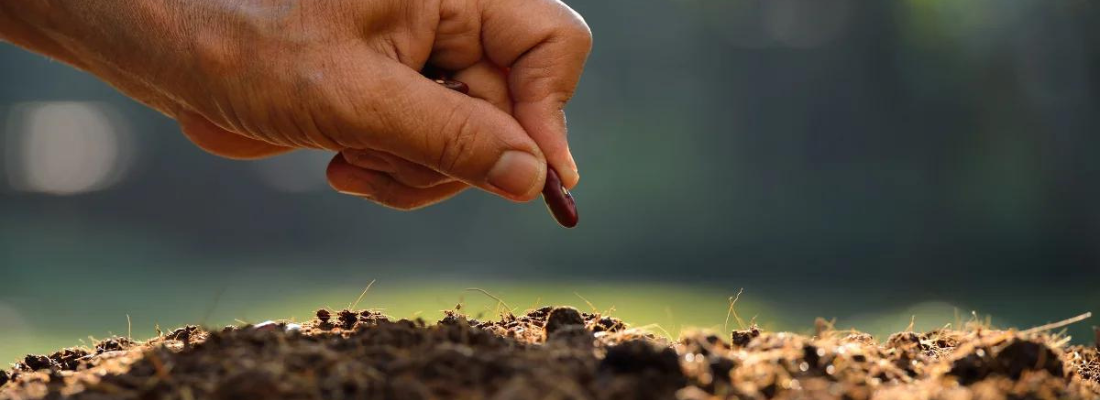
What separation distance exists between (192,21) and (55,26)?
0.44 metres


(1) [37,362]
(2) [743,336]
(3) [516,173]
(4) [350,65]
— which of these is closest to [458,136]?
(3) [516,173]

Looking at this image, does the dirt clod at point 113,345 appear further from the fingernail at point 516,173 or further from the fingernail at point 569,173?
the fingernail at point 569,173

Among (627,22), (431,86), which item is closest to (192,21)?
(431,86)

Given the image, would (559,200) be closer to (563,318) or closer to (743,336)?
(563,318)

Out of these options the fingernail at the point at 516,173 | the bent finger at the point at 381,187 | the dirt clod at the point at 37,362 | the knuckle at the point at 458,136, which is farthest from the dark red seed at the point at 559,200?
the dirt clod at the point at 37,362

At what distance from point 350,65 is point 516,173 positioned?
449mm

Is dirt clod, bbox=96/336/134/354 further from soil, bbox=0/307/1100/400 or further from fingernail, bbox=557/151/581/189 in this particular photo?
fingernail, bbox=557/151/581/189

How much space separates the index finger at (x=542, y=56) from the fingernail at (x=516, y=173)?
0.56ft

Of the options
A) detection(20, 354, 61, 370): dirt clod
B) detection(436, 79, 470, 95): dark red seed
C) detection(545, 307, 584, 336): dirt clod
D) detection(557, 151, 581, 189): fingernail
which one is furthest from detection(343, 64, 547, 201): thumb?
detection(20, 354, 61, 370): dirt clod

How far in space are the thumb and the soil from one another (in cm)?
40

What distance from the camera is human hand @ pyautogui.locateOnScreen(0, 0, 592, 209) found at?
6.64 ft

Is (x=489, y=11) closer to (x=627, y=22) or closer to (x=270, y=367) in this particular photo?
(x=270, y=367)

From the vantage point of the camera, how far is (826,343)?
5.41 ft

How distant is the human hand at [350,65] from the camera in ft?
6.64
